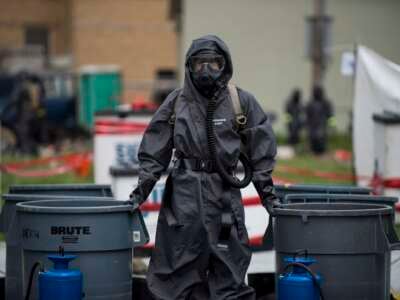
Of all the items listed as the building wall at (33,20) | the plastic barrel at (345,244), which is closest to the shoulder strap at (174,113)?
the plastic barrel at (345,244)

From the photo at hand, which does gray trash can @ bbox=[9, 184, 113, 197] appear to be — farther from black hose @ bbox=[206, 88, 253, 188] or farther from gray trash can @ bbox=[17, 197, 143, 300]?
black hose @ bbox=[206, 88, 253, 188]

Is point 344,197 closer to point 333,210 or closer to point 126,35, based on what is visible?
point 333,210

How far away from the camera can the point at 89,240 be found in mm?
7578

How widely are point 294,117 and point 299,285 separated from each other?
86.3 feet

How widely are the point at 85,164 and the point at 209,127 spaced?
46.4 feet

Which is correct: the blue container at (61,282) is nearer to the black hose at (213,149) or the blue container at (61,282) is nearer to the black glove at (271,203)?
the black hose at (213,149)

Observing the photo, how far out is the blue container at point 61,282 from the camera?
7379 millimetres

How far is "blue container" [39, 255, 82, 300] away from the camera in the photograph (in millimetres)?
7379

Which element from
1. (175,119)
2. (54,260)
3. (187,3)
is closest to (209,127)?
(175,119)

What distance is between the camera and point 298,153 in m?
31.5

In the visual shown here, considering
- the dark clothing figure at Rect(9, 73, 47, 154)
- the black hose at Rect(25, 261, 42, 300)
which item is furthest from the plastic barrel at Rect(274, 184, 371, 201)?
the dark clothing figure at Rect(9, 73, 47, 154)

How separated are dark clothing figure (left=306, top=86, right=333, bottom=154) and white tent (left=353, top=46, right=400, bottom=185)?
14.3 m

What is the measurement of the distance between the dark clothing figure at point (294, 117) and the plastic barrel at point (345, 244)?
25.3m

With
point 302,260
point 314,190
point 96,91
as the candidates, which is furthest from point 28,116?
point 302,260
